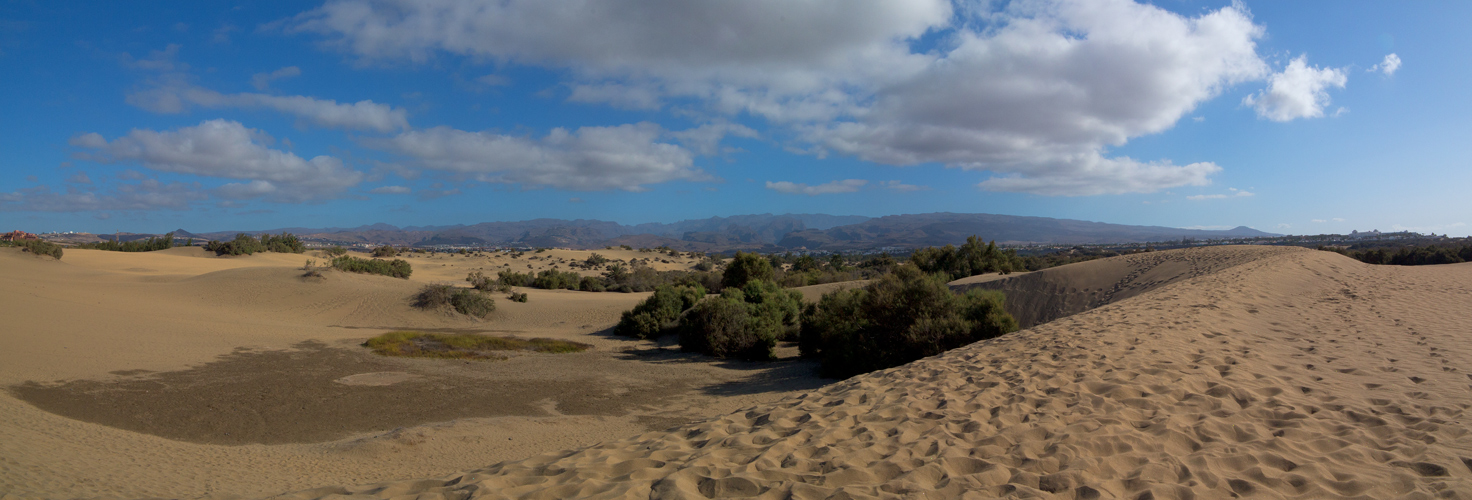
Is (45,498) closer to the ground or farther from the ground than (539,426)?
farther from the ground

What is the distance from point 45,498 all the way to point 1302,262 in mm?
25837

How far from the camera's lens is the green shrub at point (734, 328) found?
1571cm

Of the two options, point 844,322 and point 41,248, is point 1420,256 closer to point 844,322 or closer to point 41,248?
point 844,322

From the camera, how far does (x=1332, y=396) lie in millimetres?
5629

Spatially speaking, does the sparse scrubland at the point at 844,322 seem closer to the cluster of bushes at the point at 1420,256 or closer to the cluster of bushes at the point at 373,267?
the cluster of bushes at the point at 373,267

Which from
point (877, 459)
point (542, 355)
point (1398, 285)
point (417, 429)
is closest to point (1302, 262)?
point (1398, 285)

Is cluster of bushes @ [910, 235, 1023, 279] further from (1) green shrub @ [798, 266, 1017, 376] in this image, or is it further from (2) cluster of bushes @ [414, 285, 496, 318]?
(2) cluster of bushes @ [414, 285, 496, 318]

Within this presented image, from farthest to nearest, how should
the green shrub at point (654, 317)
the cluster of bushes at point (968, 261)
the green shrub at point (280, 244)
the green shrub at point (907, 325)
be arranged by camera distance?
the green shrub at point (280, 244)
the cluster of bushes at point (968, 261)
the green shrub at point (654, 317)
the green shrub at point (907, 325)

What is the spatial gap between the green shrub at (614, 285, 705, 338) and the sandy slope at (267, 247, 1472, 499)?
12520 mm

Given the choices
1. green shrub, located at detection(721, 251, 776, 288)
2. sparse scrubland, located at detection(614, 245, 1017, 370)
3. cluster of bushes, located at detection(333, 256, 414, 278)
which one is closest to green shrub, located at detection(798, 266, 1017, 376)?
sparse scrubland, located at detection(614, 245, 1017, 370)

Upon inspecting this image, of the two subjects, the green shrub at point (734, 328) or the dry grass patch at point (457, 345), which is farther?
the green shrub at point (734, 328)

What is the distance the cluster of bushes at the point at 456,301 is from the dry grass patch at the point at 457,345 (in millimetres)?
4377

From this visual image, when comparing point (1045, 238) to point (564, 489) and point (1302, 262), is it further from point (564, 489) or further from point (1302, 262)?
point (564, 489)

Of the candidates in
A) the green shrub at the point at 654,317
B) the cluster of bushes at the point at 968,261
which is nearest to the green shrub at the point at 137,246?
the green shrub at the point at 654,317
